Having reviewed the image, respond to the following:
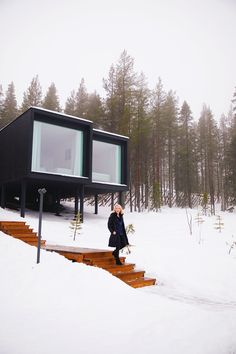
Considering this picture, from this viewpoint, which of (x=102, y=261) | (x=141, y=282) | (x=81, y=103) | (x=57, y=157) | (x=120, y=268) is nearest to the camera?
(x=141, y=282)

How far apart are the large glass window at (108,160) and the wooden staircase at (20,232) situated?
8704 mm

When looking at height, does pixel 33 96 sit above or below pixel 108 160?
above

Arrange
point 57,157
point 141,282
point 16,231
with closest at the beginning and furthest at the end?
point 141,282, point 16,231, point 57,157

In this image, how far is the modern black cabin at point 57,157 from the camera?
13375 millimetres

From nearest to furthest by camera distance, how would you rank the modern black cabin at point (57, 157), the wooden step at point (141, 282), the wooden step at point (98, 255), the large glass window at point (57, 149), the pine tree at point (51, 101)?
the wooden step at point (141, 282) < the wooden step at point (98, 255) < the modern black cabin at point (57, 157) < the large glass window at point (57, 149) < the pine tree at point (51, 101)

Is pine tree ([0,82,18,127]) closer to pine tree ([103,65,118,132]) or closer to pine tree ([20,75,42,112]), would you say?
pine tree ([20,75,42,112])

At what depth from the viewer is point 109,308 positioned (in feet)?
13.6

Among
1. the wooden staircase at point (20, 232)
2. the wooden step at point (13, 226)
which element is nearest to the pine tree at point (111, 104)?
the wooden step at point (13, 226)

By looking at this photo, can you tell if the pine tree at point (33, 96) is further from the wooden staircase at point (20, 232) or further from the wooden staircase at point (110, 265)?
the wooden staircase at point (110, 265)

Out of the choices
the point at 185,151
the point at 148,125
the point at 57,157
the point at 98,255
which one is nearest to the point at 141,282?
the point at 98,255

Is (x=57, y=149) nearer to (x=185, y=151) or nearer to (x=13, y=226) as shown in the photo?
(x=13, y=226)

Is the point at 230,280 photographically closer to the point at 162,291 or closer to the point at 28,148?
the point at 162,291

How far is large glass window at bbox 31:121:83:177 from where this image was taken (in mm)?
13547

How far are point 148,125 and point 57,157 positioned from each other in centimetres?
958
